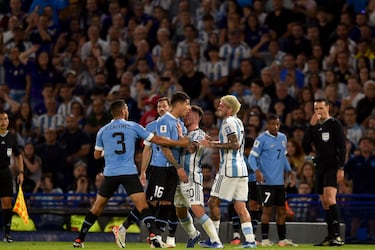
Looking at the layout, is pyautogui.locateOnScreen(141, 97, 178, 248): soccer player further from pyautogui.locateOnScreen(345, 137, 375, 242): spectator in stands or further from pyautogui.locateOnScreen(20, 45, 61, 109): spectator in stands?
pyautogui.locateOnScreen(20, 45, 61, 109): spectator in stands

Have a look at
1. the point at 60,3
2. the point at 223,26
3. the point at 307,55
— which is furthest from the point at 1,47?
the point at 307,55

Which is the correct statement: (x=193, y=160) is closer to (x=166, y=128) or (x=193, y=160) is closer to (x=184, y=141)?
(x=166, y=128)

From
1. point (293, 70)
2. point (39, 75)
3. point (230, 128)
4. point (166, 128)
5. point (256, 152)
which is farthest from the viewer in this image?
point (39, 75)

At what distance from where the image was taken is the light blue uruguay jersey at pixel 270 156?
62.2 ft

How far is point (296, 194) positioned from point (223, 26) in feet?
20.3

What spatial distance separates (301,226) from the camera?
20.2 metres

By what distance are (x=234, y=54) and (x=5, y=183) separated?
6.91 m

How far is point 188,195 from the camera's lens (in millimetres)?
16891

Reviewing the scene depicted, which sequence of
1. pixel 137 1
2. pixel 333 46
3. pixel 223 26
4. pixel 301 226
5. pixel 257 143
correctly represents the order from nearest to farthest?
1. pixel 257 143
2. pixel 301 226
3. pixel 333 46
4. pixel 223 26
5. pixel 137 1

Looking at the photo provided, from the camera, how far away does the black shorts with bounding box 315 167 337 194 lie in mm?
18016

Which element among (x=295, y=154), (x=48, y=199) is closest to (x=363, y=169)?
(x=295, y=154)

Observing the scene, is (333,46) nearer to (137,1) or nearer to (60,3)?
(137,1)

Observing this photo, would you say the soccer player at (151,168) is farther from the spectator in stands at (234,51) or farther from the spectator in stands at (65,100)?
the spectator in stands at (65,100)

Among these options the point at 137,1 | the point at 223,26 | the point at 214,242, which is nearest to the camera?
the point at 214,242
